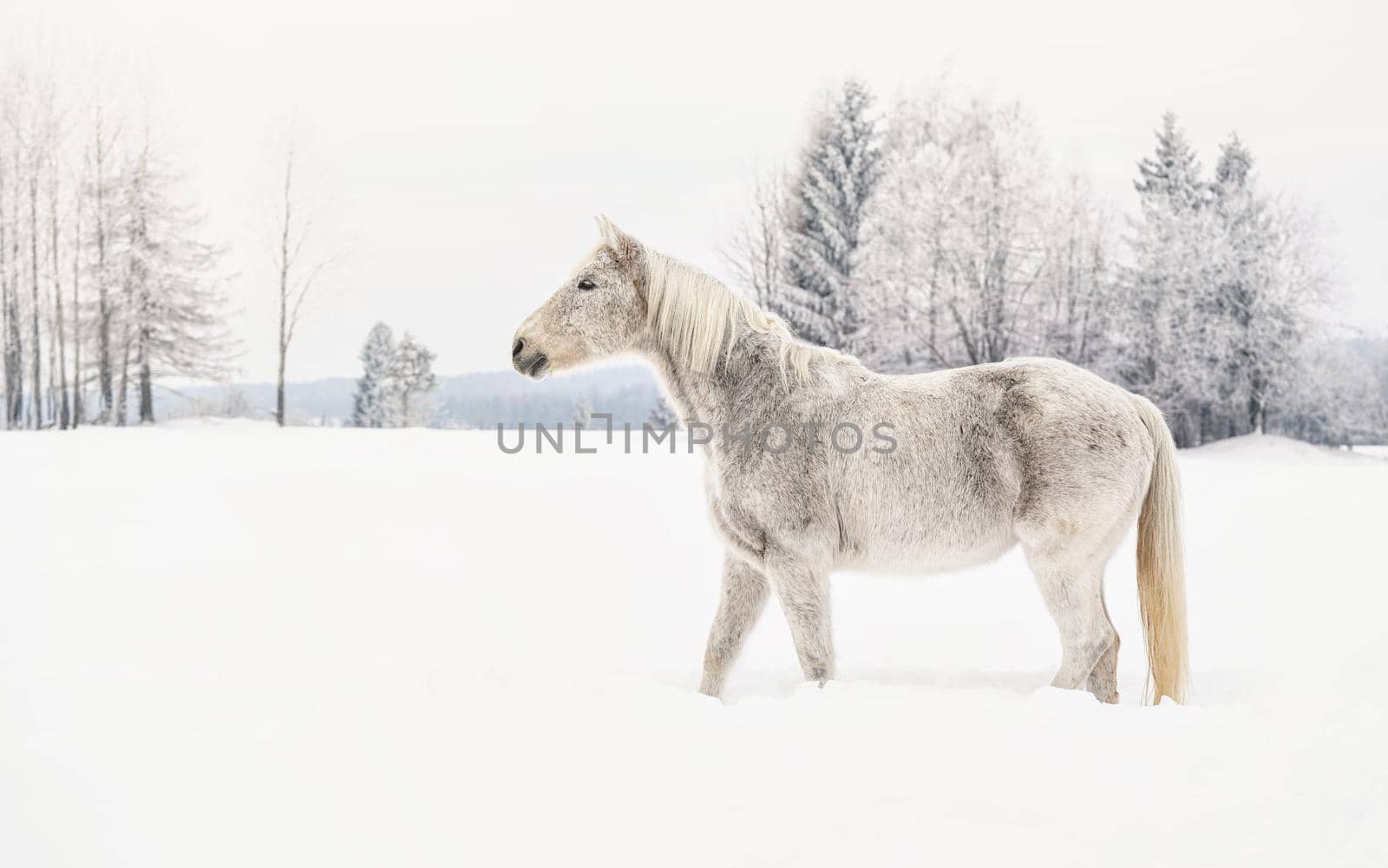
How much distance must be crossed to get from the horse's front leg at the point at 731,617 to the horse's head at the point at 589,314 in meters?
1.23

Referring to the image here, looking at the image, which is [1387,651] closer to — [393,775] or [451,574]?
[393,775]

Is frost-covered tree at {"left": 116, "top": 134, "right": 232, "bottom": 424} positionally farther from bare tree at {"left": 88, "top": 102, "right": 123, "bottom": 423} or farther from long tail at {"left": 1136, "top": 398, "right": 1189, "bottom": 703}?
long tail at {"left": 1136, "top": 398, "right": 1189, "bottom": 703}

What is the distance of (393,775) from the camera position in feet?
8.98

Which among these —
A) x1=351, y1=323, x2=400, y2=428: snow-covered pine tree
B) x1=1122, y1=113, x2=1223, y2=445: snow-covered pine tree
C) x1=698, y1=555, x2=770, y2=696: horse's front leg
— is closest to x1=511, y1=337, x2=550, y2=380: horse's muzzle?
x1=698, y1=555, x2=770, y2=696: horse's front leg

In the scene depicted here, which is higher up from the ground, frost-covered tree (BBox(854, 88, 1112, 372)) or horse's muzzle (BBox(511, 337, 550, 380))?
frost-covered tree (BBox(854, 88, 1112, 372))

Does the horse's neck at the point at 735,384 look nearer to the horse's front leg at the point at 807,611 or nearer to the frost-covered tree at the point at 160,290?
the horse's front leg at the point at 807,611

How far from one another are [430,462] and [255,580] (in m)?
4.98

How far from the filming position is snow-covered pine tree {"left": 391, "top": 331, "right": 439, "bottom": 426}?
29.6 metres

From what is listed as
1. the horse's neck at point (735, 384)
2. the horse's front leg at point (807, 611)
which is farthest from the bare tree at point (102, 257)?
the horse's front leg at point (807, 611)

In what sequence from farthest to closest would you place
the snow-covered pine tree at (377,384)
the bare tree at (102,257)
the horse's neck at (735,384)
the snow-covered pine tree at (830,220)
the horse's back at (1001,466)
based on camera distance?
the snow-covered pine tree at (377,384) < the snow-covered pine tree at (830,220) < the bare tree at (102,257) < the horse's neck at (735,384) < the horse's back at (1001,466)

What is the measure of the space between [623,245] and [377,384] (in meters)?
29.2

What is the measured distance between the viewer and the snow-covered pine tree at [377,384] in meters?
29.1

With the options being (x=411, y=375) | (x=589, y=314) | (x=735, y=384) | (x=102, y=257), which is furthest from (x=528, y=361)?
(x=411, y=375)

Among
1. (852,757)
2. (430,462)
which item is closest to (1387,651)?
(852,757)
